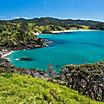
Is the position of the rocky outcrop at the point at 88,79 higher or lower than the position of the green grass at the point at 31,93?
lower

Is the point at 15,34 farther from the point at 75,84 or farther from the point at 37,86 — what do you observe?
the point at 37,86

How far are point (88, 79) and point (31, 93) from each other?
90.6 ft

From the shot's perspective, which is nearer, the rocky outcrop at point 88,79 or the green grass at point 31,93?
the green grass at point 31,93

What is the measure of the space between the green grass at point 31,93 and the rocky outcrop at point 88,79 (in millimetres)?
21960

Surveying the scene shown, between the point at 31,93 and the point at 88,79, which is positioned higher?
the point at 31,93

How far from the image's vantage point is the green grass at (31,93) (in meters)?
15.0

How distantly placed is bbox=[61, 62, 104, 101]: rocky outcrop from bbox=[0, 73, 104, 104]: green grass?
21960 millimetres

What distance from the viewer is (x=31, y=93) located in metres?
16.0

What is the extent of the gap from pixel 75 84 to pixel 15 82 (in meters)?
26.3

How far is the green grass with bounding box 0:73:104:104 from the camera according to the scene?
49.1 feet

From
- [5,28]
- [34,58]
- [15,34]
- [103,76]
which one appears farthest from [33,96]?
[5,28]

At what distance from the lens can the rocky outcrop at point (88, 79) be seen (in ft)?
133

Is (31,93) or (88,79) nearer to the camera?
(31,93)

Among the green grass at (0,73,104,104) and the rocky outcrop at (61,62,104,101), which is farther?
the rocky outcrop at (61,62,104,101)
